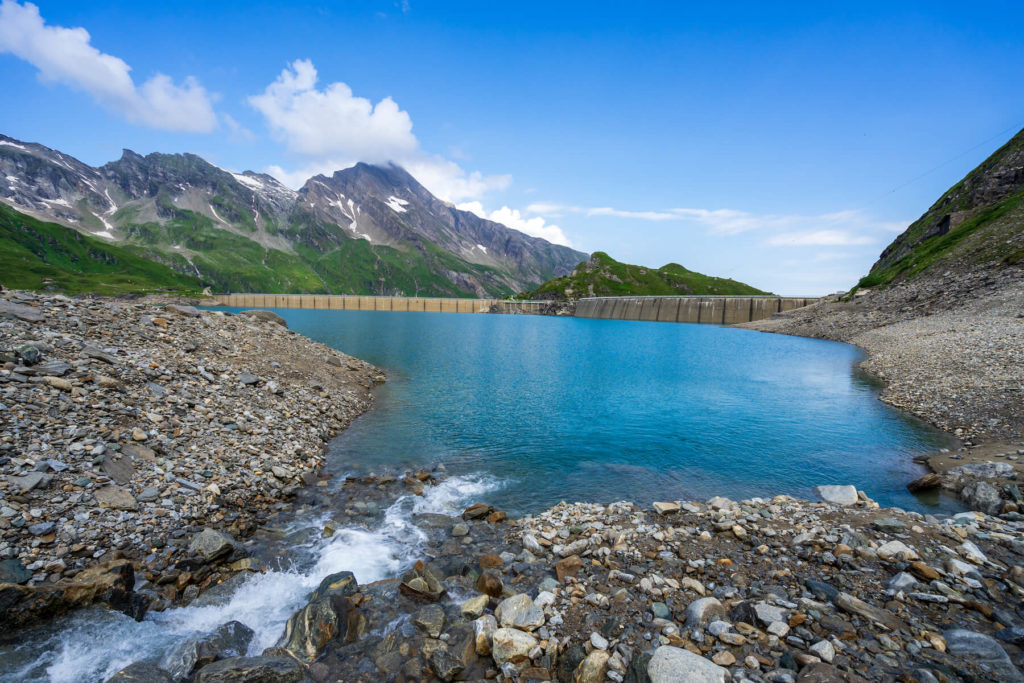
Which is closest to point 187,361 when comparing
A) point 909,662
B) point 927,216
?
point 909,662

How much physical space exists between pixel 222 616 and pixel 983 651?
52.3 feet

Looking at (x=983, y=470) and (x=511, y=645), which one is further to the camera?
(x=983, y=470)

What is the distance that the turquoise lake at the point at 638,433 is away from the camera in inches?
820

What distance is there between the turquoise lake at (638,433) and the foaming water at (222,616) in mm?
5785

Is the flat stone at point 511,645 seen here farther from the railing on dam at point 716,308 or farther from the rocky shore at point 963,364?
the railing on dam at point 716,308

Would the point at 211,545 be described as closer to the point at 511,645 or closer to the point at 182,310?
the point at 511,645

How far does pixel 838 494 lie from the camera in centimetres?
1777

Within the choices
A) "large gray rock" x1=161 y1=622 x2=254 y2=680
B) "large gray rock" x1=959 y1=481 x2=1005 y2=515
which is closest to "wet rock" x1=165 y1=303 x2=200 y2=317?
"large gray rock" x1=161 y1=622 x2=254 y2=680

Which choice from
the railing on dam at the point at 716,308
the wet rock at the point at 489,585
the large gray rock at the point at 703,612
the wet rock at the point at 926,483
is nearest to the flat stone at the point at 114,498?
the wet rock at the point at 489,585

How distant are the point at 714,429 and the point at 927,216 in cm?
16987

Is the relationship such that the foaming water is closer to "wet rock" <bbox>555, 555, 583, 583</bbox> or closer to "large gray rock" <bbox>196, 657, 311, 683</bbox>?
"large gray rock" <bbox>196, 657, 311, 683</bbox>

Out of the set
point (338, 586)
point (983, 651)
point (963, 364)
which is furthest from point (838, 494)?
point (963, 364)

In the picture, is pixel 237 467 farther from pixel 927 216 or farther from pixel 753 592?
pixel 927 216

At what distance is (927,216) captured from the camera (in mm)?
139500
